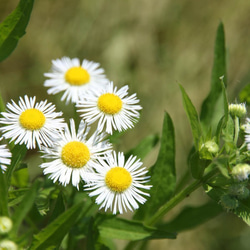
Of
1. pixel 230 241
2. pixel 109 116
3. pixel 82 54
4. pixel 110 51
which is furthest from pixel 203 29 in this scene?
pixel 109 116

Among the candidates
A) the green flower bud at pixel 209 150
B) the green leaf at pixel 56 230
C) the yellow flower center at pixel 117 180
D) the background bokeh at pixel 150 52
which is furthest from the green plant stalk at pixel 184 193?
the background bokeh at pixel 150 52

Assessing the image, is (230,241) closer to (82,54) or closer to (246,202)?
(246,202)

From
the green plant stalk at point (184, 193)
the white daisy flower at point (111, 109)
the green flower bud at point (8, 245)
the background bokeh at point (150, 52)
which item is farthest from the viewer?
the background bokeh at point (150, 52)

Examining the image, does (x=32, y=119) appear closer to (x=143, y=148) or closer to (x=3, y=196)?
(x=3, y=196)

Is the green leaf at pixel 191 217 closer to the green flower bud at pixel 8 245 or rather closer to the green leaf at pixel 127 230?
the green leaf at pixel 127 230

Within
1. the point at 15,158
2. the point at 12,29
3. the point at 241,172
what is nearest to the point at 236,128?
the point at 241,172

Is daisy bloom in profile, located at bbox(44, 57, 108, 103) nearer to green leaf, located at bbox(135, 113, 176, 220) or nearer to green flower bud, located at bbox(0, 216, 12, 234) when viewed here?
green leaf, located at bbox(135, 113, 176, 220)

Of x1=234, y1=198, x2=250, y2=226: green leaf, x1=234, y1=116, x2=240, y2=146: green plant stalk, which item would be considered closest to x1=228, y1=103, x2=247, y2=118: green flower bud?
x1=234, y1=116, x2=240, y2=146: green plant stalk
